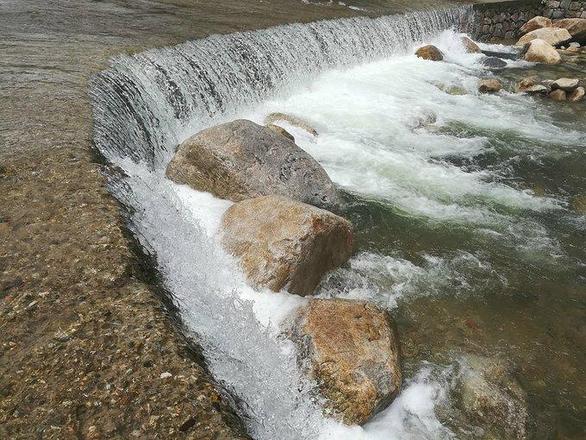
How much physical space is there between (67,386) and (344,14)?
49.5ft

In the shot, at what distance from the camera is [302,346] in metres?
4.32

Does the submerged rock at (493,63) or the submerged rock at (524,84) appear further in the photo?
the submerged rock at (493,63)

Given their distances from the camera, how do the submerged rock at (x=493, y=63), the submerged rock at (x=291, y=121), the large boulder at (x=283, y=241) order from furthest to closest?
the submerged rock at (x=493, y=63) → the submerged rock at (x=291, y=121) → the large boulder at (x=283, y=241)

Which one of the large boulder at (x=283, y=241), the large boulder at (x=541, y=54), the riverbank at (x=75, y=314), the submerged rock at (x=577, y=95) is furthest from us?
the large boulder at (x=541, y=54)

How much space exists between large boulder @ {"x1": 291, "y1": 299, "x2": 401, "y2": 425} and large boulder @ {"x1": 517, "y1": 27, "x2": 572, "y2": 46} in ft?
65.5

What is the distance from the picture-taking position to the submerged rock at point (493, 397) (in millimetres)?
4320

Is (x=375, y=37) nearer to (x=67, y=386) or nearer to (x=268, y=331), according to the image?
(x=268, y=331)

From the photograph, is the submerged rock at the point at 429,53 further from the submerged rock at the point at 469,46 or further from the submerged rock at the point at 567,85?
the submerged rock at the point at 567,85

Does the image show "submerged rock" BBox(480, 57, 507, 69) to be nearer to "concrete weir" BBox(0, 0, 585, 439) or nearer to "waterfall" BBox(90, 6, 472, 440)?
"waterfall" BBox(90, 6, 472, 440)

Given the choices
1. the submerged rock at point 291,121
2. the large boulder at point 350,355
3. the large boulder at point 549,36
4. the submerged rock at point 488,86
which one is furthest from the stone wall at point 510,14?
the large boulder at point 350,355

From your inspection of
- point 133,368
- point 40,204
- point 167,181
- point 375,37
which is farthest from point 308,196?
point 375,37

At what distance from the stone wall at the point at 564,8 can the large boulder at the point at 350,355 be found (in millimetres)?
24766

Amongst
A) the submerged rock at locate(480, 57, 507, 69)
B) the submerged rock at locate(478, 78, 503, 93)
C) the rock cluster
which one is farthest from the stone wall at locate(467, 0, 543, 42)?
the rock cluster

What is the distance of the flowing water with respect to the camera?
13.8ft
